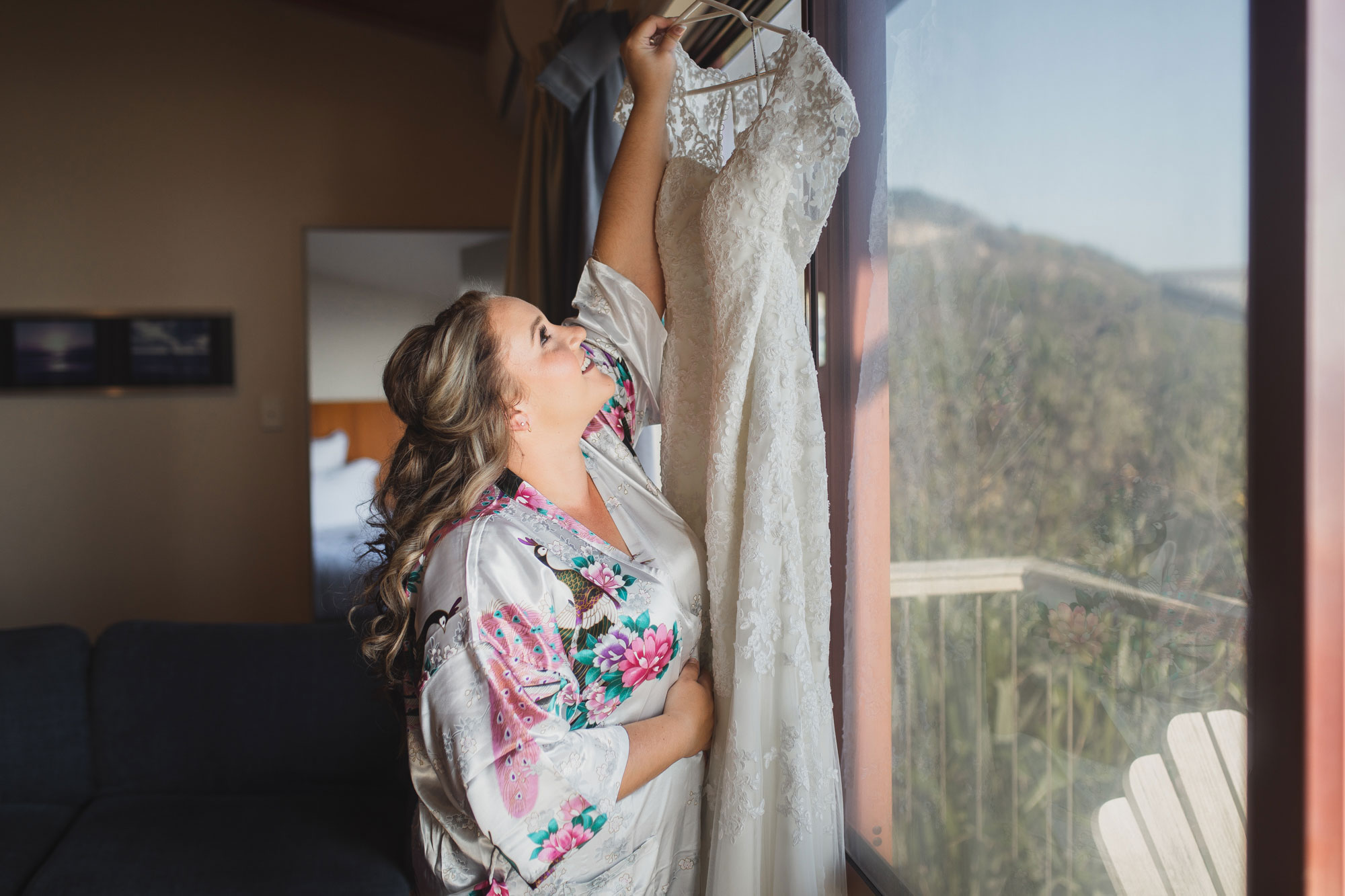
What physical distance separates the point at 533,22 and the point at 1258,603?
8.15ft

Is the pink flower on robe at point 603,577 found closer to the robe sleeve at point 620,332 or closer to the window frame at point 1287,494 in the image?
the robe sleeve at point 620,332

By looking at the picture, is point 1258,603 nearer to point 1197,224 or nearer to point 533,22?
point 1197,224

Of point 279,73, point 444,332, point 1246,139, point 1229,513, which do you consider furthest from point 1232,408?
point 279,73

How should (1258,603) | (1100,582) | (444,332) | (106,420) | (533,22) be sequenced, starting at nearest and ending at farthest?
(1258,603)
(1100,582)
(444,332)
(533,22)
(106,420)

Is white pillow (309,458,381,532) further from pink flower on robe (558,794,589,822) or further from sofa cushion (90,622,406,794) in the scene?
pink flower on robe (558,794,589,822)

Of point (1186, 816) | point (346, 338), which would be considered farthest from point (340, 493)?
point (1186, 816)

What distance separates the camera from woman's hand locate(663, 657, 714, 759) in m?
1.03

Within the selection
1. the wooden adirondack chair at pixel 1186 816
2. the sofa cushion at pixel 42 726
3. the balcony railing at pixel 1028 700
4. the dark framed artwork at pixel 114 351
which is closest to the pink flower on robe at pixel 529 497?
the balcony railing at pixel 1028 700

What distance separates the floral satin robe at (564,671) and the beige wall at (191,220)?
8.70 ft

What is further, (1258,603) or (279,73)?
(279,73)

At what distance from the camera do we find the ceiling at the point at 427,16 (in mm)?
3225

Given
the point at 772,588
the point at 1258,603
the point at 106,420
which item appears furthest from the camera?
the point at 106,420

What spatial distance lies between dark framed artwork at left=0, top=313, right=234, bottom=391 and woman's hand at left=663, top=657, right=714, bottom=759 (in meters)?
3.00

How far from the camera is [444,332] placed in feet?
3.55
